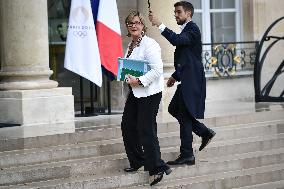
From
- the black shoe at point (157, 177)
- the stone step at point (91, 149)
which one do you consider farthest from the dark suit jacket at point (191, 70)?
the stone step at point (91, 149)

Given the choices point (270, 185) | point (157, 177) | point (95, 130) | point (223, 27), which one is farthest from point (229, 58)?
point (157, 177)

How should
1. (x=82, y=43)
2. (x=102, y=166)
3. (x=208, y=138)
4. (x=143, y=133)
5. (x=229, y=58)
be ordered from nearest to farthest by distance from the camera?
(x=143, y=133)
(x=102, y=166)
(x=208, y=138)
(x=82, y=43)
(x=229, y=58)

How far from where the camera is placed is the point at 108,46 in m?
14.7

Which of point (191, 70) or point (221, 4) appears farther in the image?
point (221, 4)

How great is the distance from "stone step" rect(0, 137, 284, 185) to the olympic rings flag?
2911mm

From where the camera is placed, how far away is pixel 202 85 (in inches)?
436

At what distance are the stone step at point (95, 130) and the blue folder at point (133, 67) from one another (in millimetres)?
1787

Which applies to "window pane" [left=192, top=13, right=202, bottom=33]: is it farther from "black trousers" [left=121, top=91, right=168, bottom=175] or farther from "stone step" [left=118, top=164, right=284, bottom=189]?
"black trousers" [left=121, top=91, right=168, bottom=175]

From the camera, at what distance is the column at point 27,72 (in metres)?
13.4

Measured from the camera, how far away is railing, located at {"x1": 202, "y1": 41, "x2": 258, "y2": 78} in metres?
18.2

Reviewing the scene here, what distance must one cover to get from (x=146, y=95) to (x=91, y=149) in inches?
60.7

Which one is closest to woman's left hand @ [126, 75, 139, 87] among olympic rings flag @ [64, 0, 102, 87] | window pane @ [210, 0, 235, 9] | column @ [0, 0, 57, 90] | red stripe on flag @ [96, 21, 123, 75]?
column @ [0, 0, 57, 90]

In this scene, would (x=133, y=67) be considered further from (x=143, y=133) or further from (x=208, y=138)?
(x=208, y=138)

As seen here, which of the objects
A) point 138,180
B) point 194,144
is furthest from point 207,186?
point 194,144
